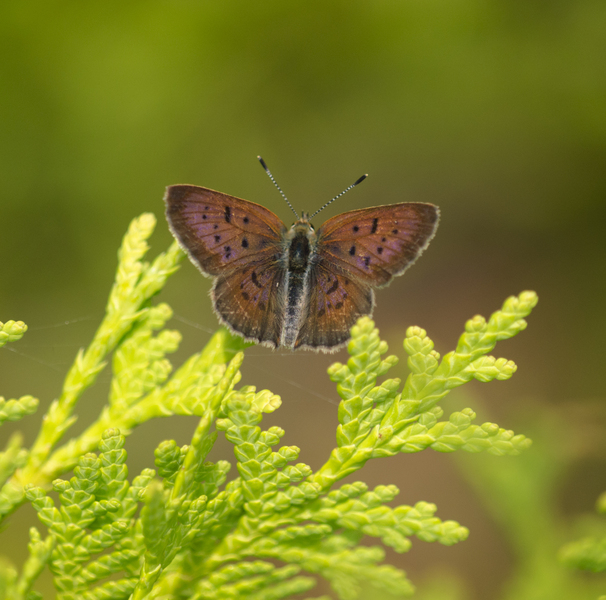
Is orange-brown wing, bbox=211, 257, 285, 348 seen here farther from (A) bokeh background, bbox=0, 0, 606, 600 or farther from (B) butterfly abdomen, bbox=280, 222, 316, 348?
(A) bokeh background, bbox=0, 0, 606, 600

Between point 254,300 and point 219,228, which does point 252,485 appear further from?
point 219,228

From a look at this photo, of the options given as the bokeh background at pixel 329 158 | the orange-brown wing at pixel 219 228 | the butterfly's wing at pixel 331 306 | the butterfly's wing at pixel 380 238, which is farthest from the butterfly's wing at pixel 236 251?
the bokeh background at pixel 329 158

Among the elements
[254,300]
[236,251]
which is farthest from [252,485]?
[236,251]

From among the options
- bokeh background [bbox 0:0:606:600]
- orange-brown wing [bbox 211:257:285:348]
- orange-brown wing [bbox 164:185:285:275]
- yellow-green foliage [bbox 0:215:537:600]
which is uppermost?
bokeh background [bbox 0:0:606:600]

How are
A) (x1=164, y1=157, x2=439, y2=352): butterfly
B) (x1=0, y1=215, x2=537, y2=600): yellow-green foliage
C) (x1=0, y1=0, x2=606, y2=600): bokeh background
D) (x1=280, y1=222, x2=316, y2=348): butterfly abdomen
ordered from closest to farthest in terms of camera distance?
(x1=0, y1=215, x2=537, y2=600): yellow-green foliage → (x1=164, y1=157, x2=439, y2=352): butterfly → (x1=280, y1=222, x2=316, y2=348): butterfly abdomen → (x1=0, y1=0, x2=606, y2=600): bokeh background

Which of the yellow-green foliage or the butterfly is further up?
the butterfly

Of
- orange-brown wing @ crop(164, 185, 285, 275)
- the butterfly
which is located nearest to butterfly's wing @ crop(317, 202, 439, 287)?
the butterfly

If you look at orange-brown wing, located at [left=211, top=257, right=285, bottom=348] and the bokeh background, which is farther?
the bokeh background
